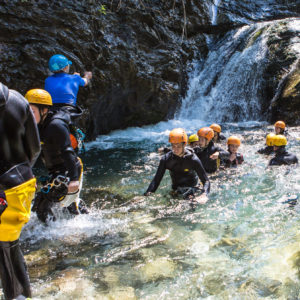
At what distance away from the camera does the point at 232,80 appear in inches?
635

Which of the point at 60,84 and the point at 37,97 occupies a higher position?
the point at 60,84

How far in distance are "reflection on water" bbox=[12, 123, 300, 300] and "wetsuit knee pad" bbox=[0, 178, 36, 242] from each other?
102 cm

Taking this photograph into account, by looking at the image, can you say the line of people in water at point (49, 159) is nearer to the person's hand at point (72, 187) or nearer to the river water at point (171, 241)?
the person's hand at point (72, 187)

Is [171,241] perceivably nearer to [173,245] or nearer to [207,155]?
[173,245]

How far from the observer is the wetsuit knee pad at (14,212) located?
6.35ft

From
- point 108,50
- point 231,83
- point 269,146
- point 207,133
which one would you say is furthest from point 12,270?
point 231,83

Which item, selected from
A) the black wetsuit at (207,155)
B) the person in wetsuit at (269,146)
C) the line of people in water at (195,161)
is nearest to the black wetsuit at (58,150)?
the line of people in water at (195,161)

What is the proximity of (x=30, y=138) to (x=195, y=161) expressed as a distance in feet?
11.3

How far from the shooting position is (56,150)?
11.7 ft

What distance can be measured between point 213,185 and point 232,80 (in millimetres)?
11169

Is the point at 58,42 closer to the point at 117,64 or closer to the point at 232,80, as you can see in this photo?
the point at 117,64

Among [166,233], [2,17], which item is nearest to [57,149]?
[166,233]

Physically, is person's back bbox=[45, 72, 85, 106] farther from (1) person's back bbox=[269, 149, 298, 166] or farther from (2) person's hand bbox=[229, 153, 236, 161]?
(1) person's back bbox=[269, 149, 298, 166]

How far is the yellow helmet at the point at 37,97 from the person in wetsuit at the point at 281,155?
5643 mm
